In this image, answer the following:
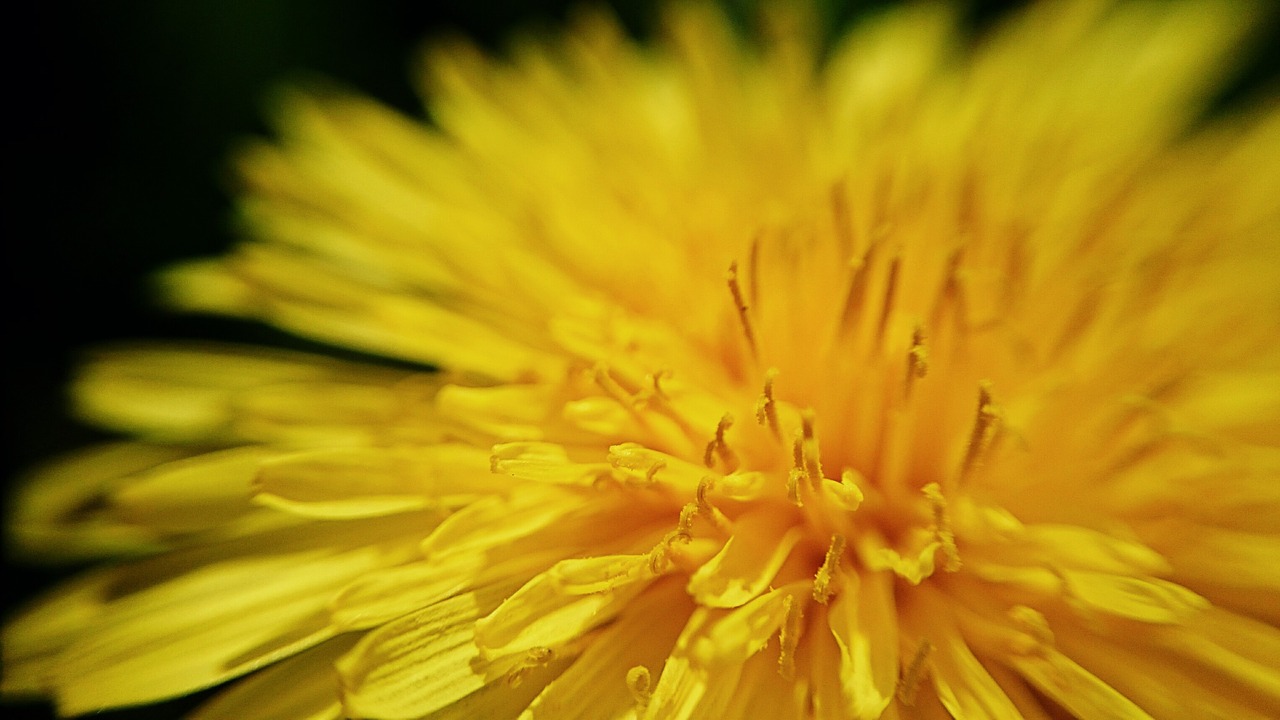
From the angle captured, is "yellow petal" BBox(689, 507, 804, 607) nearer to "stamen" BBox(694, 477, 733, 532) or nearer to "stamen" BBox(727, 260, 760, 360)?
"stamen" BBox(694, 477, 733, 532)

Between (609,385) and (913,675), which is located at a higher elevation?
(609,385)

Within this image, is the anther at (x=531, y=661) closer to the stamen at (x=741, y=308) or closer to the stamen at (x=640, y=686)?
the stamen at (x=640, y=686)

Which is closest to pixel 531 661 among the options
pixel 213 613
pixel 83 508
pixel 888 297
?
pixel 213 613

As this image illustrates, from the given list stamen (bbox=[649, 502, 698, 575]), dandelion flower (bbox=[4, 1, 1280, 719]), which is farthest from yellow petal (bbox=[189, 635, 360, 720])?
stamen (bbox=[649, 502, 698, 575])

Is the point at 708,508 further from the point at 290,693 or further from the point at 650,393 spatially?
the point at 290,693

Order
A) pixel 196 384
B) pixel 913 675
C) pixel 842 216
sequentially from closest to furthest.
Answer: pixel 913 675, pixel 842 216, pixel 196 384

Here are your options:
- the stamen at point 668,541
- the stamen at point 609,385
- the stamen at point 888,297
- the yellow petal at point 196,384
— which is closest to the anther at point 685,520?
the stamen at point 668,541

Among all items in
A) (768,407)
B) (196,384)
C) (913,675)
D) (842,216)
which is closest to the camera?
(913,675)
